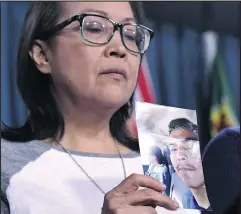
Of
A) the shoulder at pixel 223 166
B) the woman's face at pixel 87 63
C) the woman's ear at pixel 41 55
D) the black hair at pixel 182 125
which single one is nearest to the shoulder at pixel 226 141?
the shoulder at pixel 223 166

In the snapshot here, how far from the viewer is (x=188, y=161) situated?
746 millimetres

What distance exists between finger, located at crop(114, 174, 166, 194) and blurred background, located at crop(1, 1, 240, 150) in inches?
8.7

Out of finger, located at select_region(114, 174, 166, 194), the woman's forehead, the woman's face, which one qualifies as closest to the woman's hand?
finger, located at select_region(114, 174, 166, 194)

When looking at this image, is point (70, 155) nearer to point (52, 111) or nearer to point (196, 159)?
point (52, 111)

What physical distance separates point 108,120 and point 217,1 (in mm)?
365

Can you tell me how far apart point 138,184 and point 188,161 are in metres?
0.11

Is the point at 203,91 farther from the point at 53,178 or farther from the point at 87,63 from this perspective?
the point at 53,178

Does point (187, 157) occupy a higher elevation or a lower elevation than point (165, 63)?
lower

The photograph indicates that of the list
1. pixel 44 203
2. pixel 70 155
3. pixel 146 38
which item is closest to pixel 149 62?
pixel 146 38

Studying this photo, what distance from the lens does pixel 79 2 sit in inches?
33.2

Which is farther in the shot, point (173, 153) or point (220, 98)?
point (220, 98)

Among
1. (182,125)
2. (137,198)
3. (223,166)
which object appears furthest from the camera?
(223,166)

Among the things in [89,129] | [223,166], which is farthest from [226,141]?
[89,129]

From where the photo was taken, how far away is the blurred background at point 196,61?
89 centimetres
